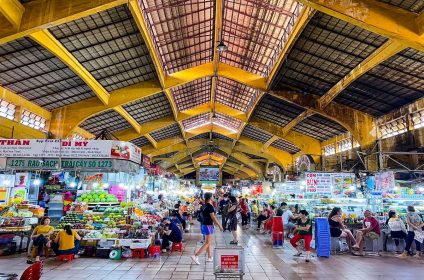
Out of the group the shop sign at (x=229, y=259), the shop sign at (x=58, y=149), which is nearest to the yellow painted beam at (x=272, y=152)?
the shop sign at (x=58, y=149)

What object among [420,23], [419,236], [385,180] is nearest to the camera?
[420,23]

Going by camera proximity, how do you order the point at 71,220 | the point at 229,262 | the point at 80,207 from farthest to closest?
1. the point at 80,207
2. the point at 71,220
3. the point at 229,262

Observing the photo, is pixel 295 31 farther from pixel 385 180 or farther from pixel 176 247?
pixel 176 247

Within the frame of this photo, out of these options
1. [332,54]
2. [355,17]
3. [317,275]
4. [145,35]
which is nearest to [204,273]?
[317,275]

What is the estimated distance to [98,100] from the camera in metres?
14.8

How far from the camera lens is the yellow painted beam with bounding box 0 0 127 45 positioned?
27.2 feet

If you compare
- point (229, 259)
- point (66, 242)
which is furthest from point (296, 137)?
point (229, 259)

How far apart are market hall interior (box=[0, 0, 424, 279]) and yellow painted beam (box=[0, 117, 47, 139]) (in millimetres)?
55

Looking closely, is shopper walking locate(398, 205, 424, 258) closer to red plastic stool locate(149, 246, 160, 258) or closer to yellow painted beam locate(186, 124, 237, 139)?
red plastic stool locate(149, 246, 160, 258)

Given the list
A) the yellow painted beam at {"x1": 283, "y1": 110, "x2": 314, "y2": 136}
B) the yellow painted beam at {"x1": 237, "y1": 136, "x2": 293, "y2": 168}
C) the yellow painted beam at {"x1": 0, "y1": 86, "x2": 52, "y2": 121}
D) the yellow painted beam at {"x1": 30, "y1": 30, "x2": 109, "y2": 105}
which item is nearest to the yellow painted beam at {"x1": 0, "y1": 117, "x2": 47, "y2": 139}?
the yellow painted beam at {"x1": 0, "y1": 86, "x2": 52, "y2": 121}

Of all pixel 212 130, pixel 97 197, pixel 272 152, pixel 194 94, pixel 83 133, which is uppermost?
pixel 194 94

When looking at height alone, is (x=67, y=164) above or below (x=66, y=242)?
above

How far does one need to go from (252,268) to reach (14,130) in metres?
10.2

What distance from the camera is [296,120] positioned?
1777 centimetres
